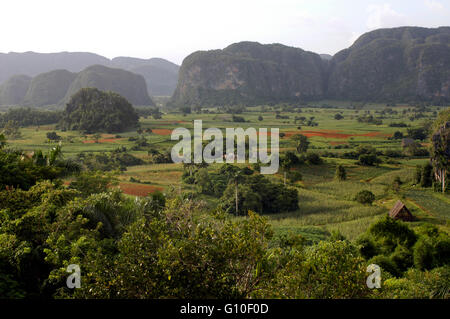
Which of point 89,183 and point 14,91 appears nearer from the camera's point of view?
point 89,183

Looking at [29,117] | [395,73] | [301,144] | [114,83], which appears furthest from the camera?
[395,73]

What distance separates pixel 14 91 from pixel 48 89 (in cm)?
1600

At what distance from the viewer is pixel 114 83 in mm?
146750

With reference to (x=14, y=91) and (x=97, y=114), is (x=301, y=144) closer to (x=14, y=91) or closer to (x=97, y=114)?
(x=97, y=114)

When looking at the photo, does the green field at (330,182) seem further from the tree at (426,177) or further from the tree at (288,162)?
Result: the tree at (288,162)

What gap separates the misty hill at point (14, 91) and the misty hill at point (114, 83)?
21718mm

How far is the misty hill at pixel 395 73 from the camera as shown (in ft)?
432

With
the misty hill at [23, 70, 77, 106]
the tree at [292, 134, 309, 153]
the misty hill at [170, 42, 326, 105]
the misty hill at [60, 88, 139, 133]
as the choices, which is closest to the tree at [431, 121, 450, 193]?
the tree at [292, 134, 309, 153]

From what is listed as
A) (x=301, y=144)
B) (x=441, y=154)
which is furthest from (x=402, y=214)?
(x=301, y=144)

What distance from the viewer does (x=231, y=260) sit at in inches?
231

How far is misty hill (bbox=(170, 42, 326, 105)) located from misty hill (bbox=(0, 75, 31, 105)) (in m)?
63.7

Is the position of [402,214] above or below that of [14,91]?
below

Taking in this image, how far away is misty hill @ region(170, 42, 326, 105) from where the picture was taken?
459ft

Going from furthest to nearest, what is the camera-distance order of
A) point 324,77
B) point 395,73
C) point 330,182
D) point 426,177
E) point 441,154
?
point 324,77 → point 395,73 → point 330,182 → point 426,177 → point 441,154
